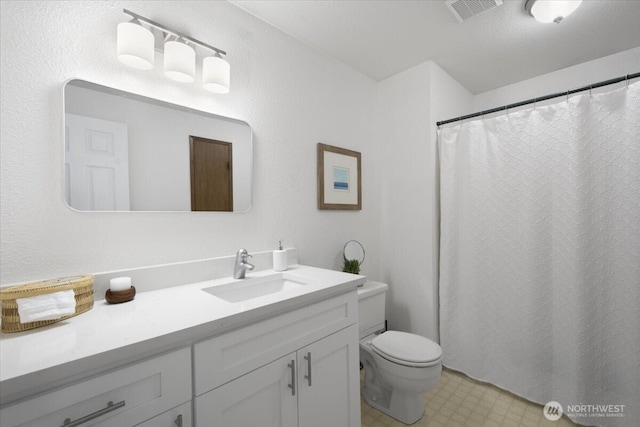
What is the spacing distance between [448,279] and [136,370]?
1.95 m

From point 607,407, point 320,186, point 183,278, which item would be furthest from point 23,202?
point 607,407

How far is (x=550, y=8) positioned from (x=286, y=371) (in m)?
2.20

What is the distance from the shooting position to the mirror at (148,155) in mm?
1044

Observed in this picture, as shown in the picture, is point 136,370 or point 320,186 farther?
point 320,186

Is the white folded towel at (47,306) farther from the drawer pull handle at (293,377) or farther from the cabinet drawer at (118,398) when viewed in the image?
the drawer pull handle at (293,377)

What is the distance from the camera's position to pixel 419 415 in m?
1.57

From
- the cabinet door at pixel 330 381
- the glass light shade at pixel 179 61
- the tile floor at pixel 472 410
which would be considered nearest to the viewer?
the cabinet door at pixel 330 381

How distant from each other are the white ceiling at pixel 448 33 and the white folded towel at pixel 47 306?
5.19ft

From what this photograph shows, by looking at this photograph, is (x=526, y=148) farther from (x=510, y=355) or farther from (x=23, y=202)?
(x=23, y=202)

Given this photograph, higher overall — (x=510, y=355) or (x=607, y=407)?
(x=510, y=355)

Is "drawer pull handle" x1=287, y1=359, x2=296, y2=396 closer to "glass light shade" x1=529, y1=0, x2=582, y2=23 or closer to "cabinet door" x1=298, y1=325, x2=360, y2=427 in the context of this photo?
"cabinet door" x1=298, y1=325, x2=360, y2=427

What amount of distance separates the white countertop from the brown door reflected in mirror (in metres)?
0.46

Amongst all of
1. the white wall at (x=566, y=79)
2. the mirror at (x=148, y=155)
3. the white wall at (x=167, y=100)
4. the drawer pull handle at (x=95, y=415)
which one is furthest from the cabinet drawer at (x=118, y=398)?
the white wall at (x=566, y=79)

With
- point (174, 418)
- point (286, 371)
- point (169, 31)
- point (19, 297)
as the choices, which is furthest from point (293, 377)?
point (169, 31)
